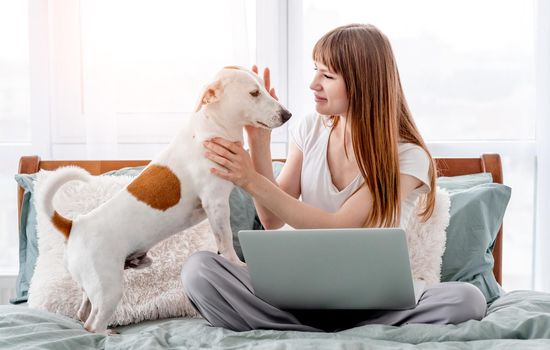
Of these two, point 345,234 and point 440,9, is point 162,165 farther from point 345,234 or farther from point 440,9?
point 440,9

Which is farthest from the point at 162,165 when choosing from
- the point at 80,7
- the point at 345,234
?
the point at 80,7

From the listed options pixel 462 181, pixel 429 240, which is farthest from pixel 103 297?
pixel 462 181

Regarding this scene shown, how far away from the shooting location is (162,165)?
5.24 ft

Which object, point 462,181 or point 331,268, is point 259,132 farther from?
point 462,181

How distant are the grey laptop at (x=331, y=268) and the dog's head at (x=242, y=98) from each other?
0.95 ft

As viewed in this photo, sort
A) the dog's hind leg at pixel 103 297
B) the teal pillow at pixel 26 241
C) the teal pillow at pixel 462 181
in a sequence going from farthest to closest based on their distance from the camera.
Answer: the teal pillow at pixel 462 181
the teal pillow at pixel 26 241
the dog's hind leg at pixel 103 297

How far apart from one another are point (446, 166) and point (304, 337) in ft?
4.06

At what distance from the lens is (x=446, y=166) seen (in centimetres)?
251

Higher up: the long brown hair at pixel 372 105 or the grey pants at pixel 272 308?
the long brown hair at pixel 372 105

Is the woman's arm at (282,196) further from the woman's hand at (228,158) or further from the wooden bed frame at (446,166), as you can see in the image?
the wooden bed frame at (446,166)

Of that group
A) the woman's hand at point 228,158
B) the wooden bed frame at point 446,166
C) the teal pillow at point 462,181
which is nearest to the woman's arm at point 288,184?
the woman's hand at point 228,158

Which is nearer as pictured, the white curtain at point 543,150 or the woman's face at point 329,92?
the woman's face at point 329,92

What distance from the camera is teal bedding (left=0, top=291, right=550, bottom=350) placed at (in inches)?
54.4

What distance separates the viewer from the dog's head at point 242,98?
158cm
